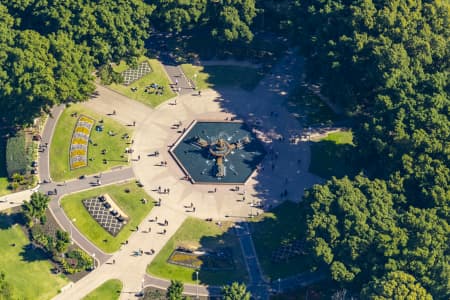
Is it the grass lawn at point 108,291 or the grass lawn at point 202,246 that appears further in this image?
the grass lawn at point 202,246

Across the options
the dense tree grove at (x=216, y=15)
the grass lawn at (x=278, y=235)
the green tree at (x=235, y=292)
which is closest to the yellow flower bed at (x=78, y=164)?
the grass lawn at (x=278, y=235)

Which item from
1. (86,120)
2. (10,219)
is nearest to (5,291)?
(10,219)

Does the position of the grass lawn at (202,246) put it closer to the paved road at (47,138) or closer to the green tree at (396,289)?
the green tree at (396,289)

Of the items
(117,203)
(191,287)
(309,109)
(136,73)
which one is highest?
(136,73)

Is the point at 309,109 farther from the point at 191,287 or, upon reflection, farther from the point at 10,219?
the point at 10,219

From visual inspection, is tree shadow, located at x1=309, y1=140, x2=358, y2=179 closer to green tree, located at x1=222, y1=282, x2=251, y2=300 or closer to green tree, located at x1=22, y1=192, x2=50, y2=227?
green tree, located at x1=222, y1=282, x2=251, y2=300

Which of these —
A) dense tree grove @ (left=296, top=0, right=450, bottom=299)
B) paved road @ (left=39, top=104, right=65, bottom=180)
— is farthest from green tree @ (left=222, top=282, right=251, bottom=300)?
paved road @ (left=39, top=104, right=65, bottom=180)
